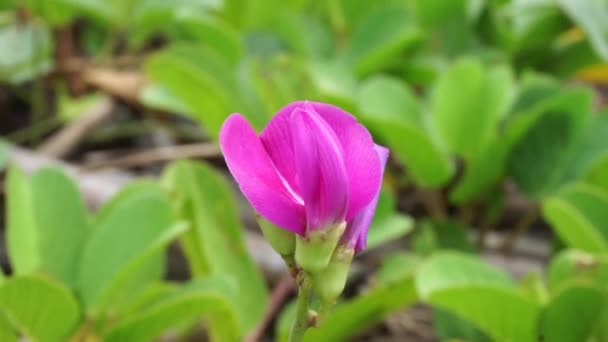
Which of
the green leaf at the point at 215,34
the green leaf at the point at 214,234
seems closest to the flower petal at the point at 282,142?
the green leaf at the point at 214,234

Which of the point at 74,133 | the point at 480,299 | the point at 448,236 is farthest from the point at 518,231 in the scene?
the point at 74,133

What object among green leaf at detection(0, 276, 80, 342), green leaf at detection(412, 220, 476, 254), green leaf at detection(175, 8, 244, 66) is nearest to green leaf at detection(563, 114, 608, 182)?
green leaf at detection(412, 220, 476, 254)

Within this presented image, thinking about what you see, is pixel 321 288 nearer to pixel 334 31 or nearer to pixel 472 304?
pixel 472 304

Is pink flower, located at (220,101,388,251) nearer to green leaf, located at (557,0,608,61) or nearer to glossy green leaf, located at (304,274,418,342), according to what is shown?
glossy green leaf, located at (304,274,418,342)

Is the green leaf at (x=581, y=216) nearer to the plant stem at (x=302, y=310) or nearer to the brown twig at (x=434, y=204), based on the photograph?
the brown twig at (x=434, y=204)

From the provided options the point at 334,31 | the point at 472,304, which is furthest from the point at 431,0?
the point at 472,304

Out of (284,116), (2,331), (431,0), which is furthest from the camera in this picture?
(431,0)
